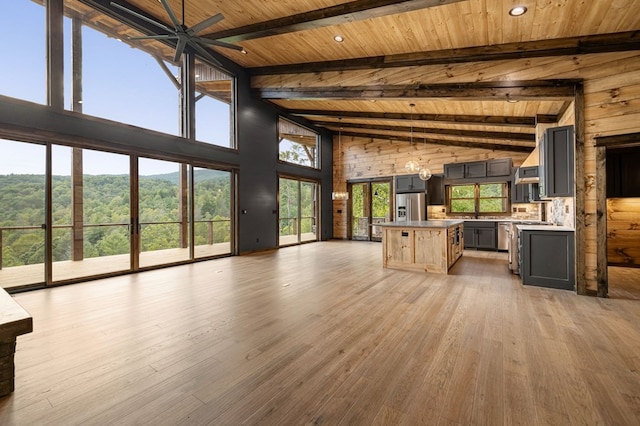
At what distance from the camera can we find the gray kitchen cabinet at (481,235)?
7809 mm

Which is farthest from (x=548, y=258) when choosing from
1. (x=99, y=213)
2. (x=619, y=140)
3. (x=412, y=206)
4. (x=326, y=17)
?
(x=99, y=213)

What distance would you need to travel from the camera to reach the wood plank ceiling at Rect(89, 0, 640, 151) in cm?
341

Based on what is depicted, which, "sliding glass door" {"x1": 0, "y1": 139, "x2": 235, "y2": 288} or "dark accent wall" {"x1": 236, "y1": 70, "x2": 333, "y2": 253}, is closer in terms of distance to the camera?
"sliding glass door" {"x1": 0, "y1": 139, "x2": 235, "y2": 288}

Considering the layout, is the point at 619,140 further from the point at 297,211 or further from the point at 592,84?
the point at 297,211

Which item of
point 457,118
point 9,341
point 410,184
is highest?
point 457,118

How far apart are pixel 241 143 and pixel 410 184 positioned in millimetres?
5360

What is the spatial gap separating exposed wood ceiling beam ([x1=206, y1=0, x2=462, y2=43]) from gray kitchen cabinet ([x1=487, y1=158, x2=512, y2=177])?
235 inches

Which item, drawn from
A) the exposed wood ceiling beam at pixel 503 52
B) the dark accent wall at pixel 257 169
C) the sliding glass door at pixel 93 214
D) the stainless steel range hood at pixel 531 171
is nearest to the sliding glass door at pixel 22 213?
the sliding glass door at pixel 93 214

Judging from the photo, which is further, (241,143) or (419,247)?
(241,143)

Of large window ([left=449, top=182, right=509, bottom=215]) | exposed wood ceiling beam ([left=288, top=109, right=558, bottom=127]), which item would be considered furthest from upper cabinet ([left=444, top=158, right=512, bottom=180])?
exposed wood ceiling beam ([left=288, top=109, right=558, bottom=127])

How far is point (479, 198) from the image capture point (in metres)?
8.48

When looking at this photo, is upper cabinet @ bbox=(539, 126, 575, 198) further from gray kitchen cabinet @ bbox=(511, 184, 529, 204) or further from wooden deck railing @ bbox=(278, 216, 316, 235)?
wooden deck railing @ bbox=(278, 216, 316, 235)

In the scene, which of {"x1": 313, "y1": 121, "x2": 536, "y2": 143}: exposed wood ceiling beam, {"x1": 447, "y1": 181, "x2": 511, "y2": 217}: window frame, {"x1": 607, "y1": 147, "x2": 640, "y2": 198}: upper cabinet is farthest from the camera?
{"x1": 447, "y1": 181, "x2": 511, "y2": 217}: window frame

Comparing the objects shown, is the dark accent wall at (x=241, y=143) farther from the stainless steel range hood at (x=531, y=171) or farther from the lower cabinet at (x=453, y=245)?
the stainless steel range hood at (x=531, y=171)
